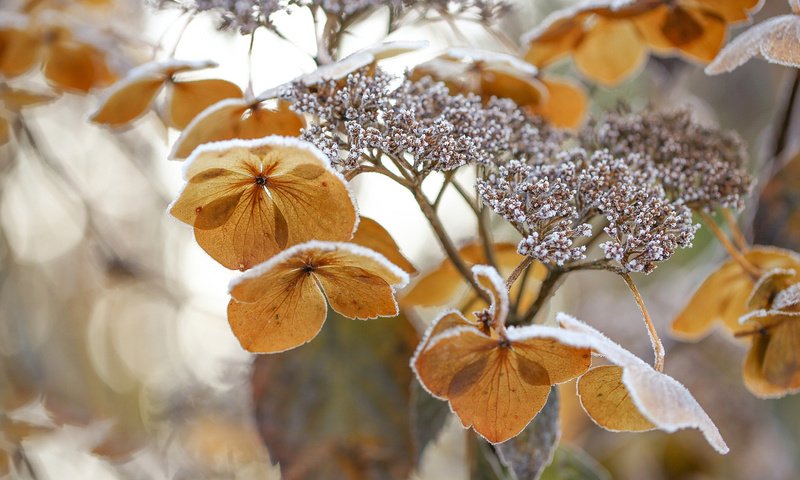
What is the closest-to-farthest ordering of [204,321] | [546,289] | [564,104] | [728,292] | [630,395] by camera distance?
[630,395] → [546,289] → [728,292] → [564,104] → [204,321]

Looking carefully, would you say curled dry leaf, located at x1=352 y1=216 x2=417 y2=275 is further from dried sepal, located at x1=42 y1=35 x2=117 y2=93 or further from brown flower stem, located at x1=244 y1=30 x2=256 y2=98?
dried sepal, located at x1=42 y1=35 x2=117 y2=93

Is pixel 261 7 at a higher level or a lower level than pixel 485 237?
higher

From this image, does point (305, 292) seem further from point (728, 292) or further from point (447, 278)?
point (728, 292)

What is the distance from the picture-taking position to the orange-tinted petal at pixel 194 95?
1.97ft

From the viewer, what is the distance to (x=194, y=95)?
60 cm

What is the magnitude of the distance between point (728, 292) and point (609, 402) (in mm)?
240

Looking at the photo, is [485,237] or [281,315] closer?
[281,315]

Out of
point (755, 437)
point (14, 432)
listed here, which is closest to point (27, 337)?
point (14, 432)

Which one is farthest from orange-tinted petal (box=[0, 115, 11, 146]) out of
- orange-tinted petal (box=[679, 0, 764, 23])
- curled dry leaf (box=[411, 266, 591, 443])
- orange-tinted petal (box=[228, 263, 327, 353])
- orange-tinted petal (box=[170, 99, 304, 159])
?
orange-tinted petal (box=[679, 0, 764, 23])

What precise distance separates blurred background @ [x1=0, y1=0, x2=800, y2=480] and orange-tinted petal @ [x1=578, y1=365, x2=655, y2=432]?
0.19 metres

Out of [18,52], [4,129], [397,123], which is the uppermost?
[397,123]

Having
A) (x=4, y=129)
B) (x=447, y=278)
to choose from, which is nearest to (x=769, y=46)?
(x=447, y=278)

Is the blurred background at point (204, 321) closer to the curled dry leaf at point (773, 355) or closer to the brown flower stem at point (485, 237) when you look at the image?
the brown flower stem at point (485, 237)

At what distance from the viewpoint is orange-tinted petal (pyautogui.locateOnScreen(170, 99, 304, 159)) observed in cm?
52
